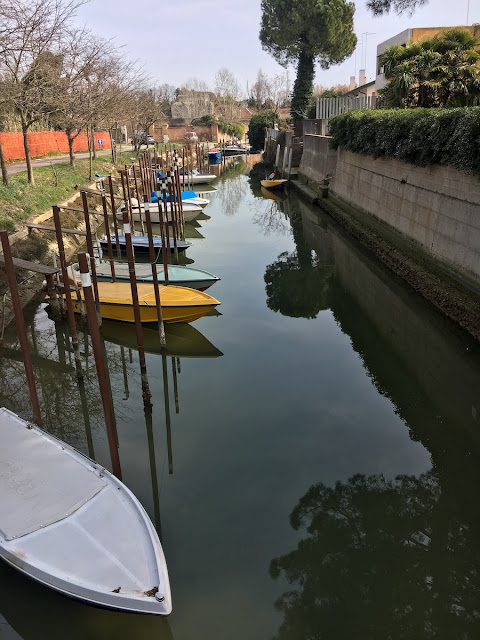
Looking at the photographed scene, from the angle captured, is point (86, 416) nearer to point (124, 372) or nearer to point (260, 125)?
point (124, 372)

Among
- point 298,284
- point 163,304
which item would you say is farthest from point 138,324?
point 298,284

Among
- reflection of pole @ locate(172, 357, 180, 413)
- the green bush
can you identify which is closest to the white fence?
reflection of pole @ locate(172, 357, 180, 413)

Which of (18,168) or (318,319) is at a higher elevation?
(18,168)

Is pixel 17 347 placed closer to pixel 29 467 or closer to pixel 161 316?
pixel 161 316

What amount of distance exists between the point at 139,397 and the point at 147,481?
1.99 meters

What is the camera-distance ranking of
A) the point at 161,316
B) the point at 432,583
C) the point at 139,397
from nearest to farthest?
the point at 432,583 → the point at 139,397 → the point at 161,316

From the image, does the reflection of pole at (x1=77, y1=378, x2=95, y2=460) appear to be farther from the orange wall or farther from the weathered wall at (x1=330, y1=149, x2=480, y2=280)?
the orange wall

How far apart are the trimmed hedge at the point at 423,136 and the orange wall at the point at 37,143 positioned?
641 inches

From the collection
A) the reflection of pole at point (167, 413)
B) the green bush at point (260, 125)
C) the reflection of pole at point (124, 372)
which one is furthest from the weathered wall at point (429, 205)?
the green bush at point (260, 125)

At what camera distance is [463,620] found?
4.18 metres

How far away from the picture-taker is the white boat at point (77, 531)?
12.1ft

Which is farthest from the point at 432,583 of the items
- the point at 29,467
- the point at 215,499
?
the point at 29,467

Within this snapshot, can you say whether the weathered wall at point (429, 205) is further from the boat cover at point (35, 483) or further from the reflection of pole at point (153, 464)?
the boat cover at point (35, 483)

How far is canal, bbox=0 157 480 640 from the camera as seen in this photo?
4234 millimetres
